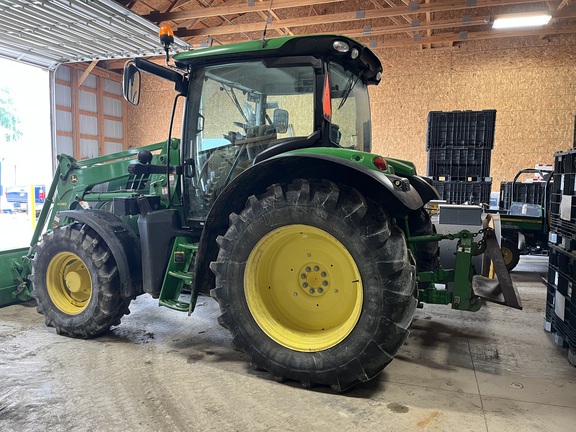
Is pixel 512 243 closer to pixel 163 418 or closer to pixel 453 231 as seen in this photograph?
pixel 453 231

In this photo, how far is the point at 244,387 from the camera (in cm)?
299

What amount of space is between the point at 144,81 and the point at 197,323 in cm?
1408

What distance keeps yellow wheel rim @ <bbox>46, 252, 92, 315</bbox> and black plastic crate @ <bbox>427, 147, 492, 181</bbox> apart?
6.25m

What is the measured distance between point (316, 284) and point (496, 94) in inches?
462

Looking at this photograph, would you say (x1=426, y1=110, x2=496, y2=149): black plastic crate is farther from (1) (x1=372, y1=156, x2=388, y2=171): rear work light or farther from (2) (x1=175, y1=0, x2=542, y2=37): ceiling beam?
A: (1) (x1=372, y1=156, x2=388, y2=171): rear work light

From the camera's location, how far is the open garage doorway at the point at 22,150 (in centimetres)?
1217

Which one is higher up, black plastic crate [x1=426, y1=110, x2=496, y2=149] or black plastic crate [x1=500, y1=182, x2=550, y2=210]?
black plastic crate [x1=426, y1=110, x2=496, y2=149]

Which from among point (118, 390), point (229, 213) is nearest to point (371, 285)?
point (229, 213)

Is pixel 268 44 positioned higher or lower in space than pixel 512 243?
higher

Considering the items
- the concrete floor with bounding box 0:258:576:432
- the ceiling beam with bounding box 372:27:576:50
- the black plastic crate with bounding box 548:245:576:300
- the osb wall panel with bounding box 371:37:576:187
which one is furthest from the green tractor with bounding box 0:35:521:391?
the osb wall panel with bounding box 371:37:576:187

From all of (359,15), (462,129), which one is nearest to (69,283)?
(462,129)

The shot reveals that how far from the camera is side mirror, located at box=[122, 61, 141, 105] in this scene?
3326 mm

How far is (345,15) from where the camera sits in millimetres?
10211

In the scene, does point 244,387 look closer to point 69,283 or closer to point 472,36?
point 69,283
